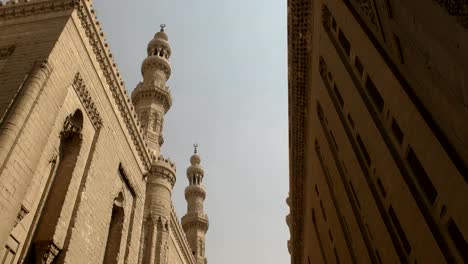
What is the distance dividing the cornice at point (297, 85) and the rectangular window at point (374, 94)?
14.4ft

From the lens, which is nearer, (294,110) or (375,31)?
(375,31)

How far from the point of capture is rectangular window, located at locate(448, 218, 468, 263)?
15.9ft

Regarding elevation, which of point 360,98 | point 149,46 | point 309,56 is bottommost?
point 360,98

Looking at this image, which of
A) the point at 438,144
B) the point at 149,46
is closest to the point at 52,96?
the point at 438,144

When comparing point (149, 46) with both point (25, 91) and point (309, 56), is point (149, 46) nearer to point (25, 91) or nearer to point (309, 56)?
point (309, 56)

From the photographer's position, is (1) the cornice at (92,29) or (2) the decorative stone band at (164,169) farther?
(2) the decorative stone band at (164,169)

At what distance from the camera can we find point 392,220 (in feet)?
23.9

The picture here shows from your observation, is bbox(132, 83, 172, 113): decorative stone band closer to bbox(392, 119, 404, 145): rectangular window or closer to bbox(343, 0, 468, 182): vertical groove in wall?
bbox(343, 0, 468, 182): vertical groove in wall

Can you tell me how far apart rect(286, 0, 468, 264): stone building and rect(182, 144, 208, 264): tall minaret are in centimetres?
1754

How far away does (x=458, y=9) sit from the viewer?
4566 mm

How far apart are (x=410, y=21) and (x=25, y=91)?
7502 millimetres

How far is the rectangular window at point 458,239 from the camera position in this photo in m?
4.86

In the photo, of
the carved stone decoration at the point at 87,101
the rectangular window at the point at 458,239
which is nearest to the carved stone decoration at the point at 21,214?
the carved stone decoration at the point at 87,101

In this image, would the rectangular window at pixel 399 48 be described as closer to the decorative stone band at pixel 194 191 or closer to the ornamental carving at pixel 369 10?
the ornamental carving at pixel 369 10
